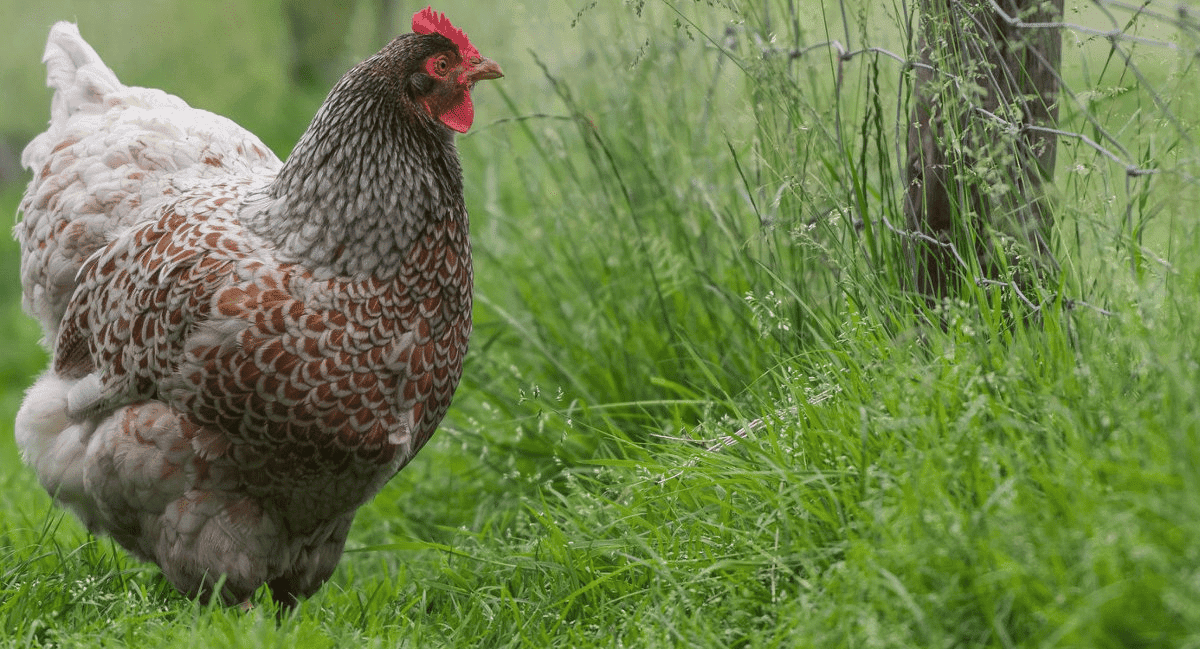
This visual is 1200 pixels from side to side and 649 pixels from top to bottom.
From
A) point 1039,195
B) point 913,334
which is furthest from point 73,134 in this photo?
point 1039,195

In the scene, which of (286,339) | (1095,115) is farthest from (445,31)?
(1095,115)

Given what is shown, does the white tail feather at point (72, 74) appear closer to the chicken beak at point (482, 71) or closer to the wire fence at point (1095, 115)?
the chicken beak at point (482, 71)

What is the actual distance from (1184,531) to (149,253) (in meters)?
2.42

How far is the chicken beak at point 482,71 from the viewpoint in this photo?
2.60 m

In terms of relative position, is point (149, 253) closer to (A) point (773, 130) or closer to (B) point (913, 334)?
(A) point (773, 130)

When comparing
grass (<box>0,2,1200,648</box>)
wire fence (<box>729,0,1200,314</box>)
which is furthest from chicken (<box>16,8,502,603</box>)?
wire fence (<box>729,0,1200,314</box>)

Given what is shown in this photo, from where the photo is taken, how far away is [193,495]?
102 inches

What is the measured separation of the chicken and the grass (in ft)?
0.76

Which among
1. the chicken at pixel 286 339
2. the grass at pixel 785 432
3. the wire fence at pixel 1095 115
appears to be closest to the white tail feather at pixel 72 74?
the chicken at pixel 286 339

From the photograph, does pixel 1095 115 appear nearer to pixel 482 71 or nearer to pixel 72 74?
pixel 482 71

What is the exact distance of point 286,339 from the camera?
2395mm

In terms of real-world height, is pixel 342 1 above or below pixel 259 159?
above

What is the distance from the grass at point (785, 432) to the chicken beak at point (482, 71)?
380 mm

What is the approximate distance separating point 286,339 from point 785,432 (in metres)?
1.20
